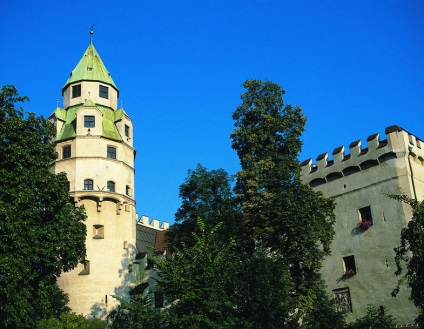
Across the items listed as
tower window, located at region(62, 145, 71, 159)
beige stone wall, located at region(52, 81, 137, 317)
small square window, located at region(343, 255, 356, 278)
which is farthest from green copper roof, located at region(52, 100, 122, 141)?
small square window, located at region(343, 255, 356, 278)

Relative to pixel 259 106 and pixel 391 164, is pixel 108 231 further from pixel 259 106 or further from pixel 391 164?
pixel 391 164

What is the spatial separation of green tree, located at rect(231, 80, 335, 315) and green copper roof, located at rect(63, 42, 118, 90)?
2209 centimetres

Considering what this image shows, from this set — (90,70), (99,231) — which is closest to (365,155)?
(99,231)

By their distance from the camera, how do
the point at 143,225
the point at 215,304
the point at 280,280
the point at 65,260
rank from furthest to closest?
the point at 143,225 → the point at 65,260 → the point at 280,280 → the point at 215,304

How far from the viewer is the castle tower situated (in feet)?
169

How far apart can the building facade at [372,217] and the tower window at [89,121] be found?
2267cm

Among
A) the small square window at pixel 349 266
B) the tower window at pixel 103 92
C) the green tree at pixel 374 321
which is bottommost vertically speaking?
the green tree at pixel 374 321

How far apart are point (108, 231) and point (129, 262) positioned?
3.41 meters

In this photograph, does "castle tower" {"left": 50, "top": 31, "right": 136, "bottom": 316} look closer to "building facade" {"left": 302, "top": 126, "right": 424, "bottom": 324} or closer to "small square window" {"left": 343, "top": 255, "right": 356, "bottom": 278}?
"building facade" {"left": 302, "top": 126, "right": 424, "bottom": 324}

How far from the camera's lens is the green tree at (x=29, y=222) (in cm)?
3319

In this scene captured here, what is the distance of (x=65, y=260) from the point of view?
3644 centimetres

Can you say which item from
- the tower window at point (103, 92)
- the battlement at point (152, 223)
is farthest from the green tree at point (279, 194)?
the battlement at point (152, 223)

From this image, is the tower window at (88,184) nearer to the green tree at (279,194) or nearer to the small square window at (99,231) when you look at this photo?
the small square window at (99,231)

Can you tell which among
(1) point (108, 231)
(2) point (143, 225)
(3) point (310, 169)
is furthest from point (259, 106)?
(2) point (143, 225)
